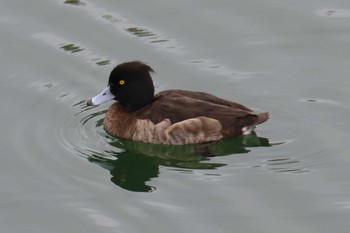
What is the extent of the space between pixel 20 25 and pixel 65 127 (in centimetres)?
275

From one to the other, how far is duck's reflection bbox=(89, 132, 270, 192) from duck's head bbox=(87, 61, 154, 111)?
523mm

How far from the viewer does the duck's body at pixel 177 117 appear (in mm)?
13055

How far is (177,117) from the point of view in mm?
13094

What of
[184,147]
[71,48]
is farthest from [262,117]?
[71,48]

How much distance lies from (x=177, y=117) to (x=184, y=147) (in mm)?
357

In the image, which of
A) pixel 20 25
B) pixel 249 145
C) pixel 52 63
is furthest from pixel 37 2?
pixel 249 145

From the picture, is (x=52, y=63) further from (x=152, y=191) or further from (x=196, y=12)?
(x=152, y=191)

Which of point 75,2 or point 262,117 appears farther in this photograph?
point 75,2

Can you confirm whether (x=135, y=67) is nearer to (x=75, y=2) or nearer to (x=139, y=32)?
(x=139, y=32)

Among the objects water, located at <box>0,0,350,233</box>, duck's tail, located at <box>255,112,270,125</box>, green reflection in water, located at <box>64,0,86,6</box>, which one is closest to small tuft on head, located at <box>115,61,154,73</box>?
water, located at <box>0,0,350,233</box>

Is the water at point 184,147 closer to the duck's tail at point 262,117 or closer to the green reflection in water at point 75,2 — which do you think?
the green reflection in water at point 75,2

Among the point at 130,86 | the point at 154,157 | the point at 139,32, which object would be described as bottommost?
the point at 154,157

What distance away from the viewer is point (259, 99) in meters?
13.9

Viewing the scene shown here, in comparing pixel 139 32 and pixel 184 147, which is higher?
pixel 139 32
